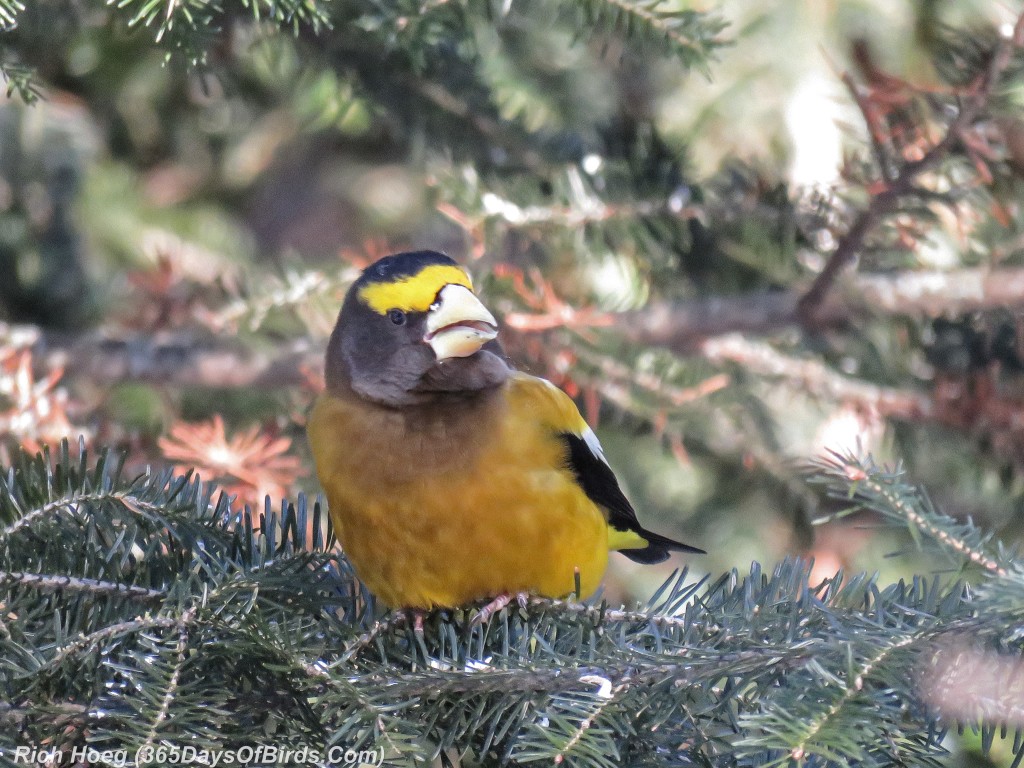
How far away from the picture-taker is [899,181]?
8.05 ft

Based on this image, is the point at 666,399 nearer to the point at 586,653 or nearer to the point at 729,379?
the point at 729,379

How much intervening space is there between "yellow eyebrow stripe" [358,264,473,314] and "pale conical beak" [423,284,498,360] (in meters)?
0.02

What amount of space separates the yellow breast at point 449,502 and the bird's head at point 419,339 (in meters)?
0.06

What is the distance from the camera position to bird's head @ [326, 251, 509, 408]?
225 cm

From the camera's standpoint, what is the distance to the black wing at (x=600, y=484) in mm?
2426

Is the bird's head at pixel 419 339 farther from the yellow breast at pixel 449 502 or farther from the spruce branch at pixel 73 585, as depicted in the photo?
the spruce branch at pixel 73 585

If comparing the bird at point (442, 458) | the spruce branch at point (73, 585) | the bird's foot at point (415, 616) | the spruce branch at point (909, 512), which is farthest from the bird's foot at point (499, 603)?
the spruce branch at point (909, 512)

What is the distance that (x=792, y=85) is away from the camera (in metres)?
3.52

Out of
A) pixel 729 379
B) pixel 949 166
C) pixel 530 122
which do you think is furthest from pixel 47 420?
pixel 949 166

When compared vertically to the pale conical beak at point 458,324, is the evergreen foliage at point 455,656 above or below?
below

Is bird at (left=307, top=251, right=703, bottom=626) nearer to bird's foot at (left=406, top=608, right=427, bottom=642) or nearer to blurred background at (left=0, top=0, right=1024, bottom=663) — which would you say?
bird's foot at (left=406, top=608, right=427, bottom=642)

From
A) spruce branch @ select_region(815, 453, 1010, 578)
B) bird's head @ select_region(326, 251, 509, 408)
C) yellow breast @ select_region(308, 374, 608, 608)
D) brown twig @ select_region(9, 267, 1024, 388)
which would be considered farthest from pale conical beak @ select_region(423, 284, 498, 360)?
spruce branch @ select_region(815, 453, 1010, 578)

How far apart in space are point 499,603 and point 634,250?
1.16m

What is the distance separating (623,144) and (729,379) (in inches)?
27.2
